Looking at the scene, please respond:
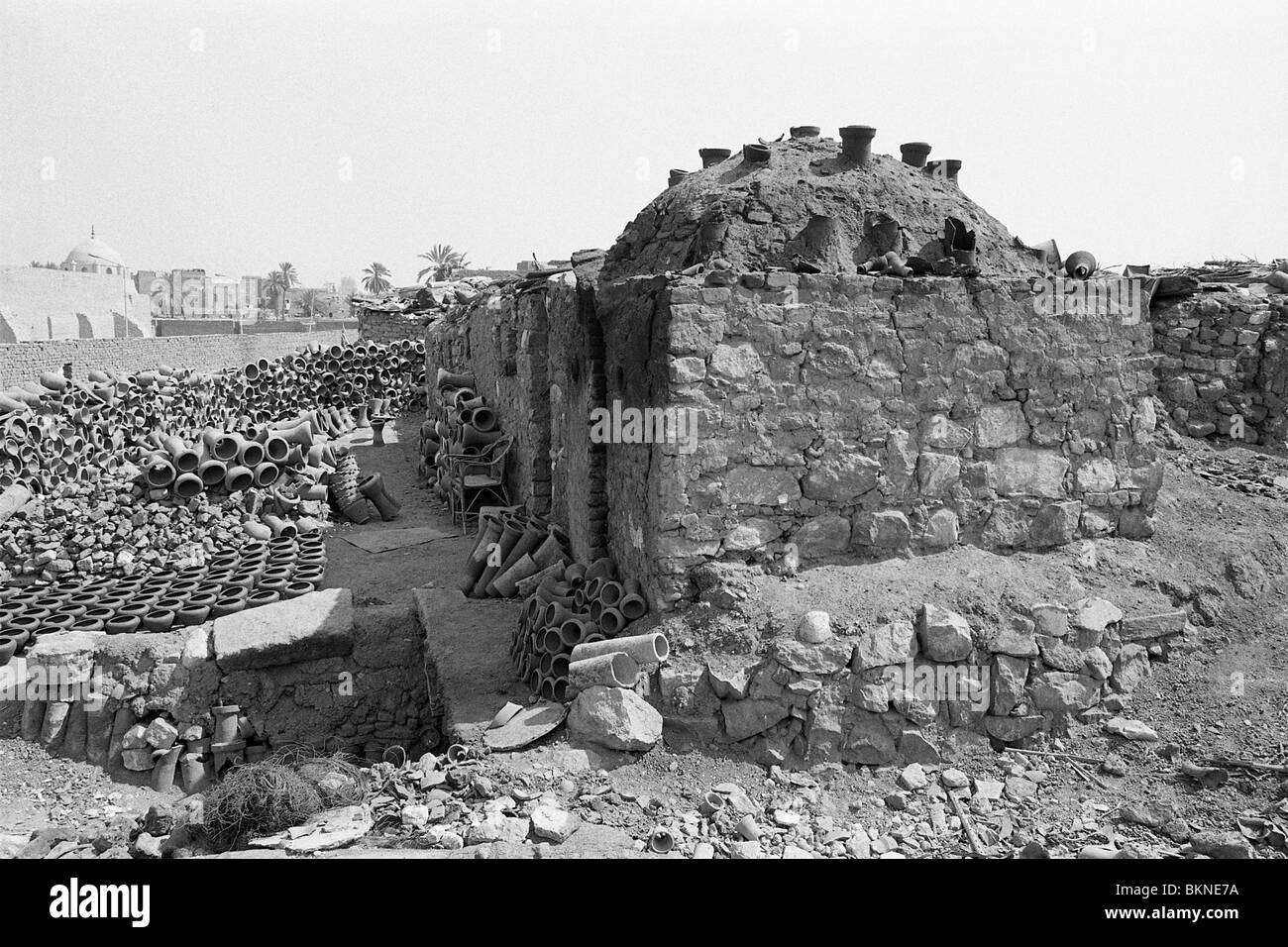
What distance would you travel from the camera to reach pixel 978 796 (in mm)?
4578

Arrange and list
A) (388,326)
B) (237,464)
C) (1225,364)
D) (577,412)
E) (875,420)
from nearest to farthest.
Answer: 1. (875,420)
2. (577,412)
3. (1225,364)
4. (237,464)
5. (388,326)

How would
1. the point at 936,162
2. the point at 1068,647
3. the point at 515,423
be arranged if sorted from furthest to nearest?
the point at 515,423, the point at 936,162, the point at 1068,647

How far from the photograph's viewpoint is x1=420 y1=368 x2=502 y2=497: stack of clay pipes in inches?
420

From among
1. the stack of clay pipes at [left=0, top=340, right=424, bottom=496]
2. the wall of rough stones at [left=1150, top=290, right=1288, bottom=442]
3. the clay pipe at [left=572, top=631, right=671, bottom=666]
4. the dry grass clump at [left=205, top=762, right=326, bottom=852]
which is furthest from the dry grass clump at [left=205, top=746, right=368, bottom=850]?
the wall of rough stones at [left=1150, top=290, right=1288, bottom=442]

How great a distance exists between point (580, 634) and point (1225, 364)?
24.1ft

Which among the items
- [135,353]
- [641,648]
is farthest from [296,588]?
[135,353]

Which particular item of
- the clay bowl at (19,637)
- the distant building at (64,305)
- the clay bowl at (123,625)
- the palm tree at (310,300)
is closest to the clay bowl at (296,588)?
the clay bowl at (123,625)

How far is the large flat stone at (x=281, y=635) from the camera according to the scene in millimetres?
7105

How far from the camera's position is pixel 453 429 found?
37.4ft

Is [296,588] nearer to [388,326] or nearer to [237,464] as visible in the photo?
[237,464]

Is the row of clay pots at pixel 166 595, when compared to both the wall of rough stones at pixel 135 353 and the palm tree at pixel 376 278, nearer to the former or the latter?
the wall of rough stones at pixel 135 353
